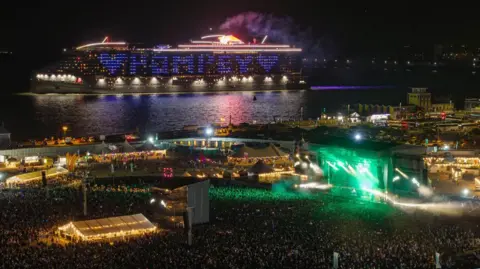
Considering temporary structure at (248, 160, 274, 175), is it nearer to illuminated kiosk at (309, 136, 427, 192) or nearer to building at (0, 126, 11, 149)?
illuminated kiosk at (309, 136, 427, 192)

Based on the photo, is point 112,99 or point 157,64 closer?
point 112,99

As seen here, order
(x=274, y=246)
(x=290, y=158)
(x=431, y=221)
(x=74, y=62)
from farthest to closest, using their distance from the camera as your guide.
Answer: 1. (x=74, y=62)
2. (x=290, y=158)
3. (x=431, y=221)
4. (x=274, y=246)

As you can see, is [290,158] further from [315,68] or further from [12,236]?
[315,68]

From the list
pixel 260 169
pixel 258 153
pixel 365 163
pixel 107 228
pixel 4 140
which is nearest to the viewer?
pixel 107 228

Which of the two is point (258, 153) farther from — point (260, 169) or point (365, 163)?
point (365, 163)

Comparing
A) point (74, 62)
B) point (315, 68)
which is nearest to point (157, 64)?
point (74, 62)

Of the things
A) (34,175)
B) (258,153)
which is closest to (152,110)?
(258,153)
